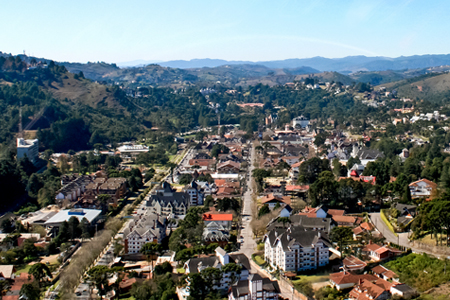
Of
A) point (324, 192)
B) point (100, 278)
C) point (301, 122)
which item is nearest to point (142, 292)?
point (100, 278)

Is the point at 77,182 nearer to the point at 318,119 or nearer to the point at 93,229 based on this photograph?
the point at 93,229

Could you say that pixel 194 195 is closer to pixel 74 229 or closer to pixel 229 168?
pixel 74 229

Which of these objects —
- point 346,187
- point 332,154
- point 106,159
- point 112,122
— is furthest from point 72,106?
point 346,187

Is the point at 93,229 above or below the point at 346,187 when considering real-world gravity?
below

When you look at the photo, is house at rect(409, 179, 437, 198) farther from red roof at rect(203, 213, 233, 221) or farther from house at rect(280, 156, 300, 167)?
house at rect(280, 156, 300, 167)

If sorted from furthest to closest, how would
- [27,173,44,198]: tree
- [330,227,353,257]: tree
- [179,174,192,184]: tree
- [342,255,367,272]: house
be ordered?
1. [179,174,192,184]: tree
2. [27,173,44,198]: tree
3. [330,227,353,257]: tree
4. [342,255,367,272]: house

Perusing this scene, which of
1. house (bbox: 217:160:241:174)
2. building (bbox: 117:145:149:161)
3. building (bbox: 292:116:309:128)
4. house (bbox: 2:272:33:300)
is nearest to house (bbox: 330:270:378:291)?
house (bbox: 2:272:33:300)
